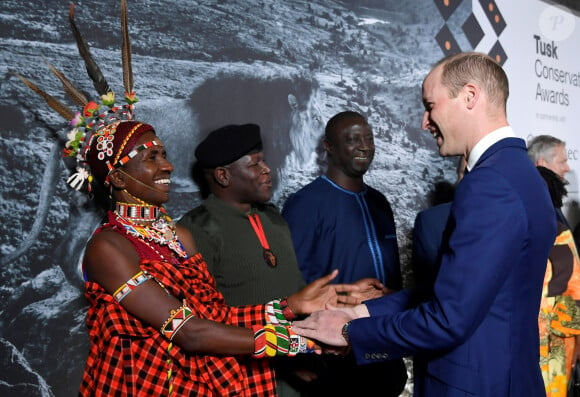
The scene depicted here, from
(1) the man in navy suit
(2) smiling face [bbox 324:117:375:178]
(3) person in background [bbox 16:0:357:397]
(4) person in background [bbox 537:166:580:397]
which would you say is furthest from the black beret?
(4) person in background [bbox 537:166:580:397]

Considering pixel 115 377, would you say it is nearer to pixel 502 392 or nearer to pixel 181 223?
pixel 181 223

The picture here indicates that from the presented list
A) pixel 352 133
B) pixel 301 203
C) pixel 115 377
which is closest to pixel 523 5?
pixel 352 133

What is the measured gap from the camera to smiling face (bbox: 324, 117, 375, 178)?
11.5 ft

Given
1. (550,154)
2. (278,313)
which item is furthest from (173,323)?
(550,154)

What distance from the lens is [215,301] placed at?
8.11ft

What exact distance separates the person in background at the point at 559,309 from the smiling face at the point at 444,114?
165 cm

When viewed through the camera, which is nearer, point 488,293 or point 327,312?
point 488,293

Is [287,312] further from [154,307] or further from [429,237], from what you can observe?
[429,237]

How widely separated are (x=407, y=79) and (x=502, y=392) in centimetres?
302

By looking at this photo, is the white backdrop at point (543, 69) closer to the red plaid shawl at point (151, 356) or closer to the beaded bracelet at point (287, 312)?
the beaded bracelet at point (287, 312)

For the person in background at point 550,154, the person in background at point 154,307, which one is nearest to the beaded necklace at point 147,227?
the person in background at point 154,307

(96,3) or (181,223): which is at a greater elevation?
(96,3)

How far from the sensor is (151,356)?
220 cm

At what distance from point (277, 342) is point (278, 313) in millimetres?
227
